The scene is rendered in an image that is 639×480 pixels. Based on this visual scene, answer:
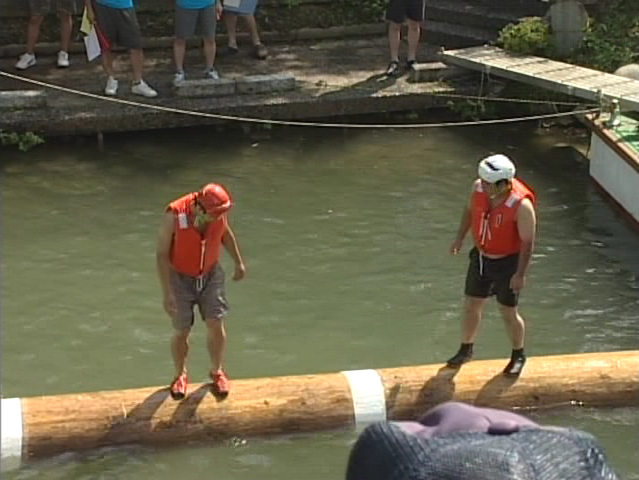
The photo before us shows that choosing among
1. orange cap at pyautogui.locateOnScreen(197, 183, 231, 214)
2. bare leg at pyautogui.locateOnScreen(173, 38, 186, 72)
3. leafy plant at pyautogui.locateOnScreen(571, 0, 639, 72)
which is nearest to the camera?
orange cap at pyautogui.locateOnScreen(197, 183, 231, 214)

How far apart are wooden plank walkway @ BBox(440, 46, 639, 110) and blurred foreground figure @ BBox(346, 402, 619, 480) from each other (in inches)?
398

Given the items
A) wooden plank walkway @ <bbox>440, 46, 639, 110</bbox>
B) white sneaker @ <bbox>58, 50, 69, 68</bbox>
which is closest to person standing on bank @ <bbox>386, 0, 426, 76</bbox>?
wooden plank walkway @ <bbox>440, 46, 639, 110</bbox>

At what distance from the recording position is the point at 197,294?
705 centimetres

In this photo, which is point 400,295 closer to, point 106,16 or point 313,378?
point 313,378

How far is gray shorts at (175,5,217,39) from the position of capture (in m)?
13.3

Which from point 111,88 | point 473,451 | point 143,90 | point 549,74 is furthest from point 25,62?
point 473,451

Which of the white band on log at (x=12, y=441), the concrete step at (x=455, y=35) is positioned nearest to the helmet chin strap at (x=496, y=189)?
the white band on log at (x=12, y=441)

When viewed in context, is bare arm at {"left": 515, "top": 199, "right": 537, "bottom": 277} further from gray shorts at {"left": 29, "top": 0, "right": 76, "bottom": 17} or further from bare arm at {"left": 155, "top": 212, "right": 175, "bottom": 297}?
gray shorts at {"left": 29, "top": 0, "right": 76, "bottom": 17}

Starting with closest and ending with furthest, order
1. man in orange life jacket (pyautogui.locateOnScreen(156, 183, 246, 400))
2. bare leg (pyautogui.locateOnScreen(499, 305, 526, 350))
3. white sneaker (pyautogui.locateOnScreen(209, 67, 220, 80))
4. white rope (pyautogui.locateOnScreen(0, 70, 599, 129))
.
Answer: man in orange life jacket (pyautogui.locateOnScreen(156, 183, 246, 400)) → bare leg (pyautogui.locateOnScreen(499, 305, 526, 350)) → white rope (pyautogui.locateOnScreen(0, 70, 599, 129)) → white sneaker (pyautogui.locateOnScreen(209, 67, 220, 80))

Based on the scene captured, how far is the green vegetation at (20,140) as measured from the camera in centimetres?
1237

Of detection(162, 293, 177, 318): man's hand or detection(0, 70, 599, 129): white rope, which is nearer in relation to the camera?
detection(162, 293, 177, 318): man's hand

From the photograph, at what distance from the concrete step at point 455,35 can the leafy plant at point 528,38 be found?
0.89 m

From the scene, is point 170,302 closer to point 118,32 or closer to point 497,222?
point 497,222

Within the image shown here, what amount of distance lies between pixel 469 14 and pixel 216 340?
929 cm
